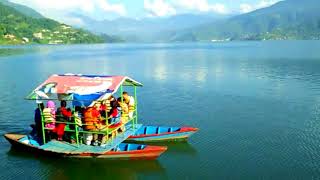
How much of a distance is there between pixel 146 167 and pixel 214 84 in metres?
31.4

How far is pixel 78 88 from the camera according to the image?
76.6 feet

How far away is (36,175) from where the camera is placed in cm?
2191

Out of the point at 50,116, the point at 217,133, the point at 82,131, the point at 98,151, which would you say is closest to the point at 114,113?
the point at 82,131

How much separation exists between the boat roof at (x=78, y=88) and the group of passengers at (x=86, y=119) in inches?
23.3

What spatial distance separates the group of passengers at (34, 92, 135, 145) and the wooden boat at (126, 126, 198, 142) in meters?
1.77

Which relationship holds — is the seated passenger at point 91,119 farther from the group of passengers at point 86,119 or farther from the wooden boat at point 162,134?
the wooden boat at point 162,134

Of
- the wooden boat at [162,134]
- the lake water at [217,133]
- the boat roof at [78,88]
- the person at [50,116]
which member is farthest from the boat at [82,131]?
the wooden boat at [162,134]

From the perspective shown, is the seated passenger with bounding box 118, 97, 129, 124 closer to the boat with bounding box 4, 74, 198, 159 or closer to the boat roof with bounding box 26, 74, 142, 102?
the boat with bounding box 4, 74, 198, 159

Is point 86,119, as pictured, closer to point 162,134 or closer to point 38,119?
point 38,119

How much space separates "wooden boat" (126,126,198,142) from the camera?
26.4 metres

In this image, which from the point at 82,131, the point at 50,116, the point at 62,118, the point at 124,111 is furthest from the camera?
the point at 124,111

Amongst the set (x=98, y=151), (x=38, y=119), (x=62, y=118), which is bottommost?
(x=98, y=151)

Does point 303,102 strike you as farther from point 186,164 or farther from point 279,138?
point 186,164

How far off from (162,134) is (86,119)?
5.57 meters
